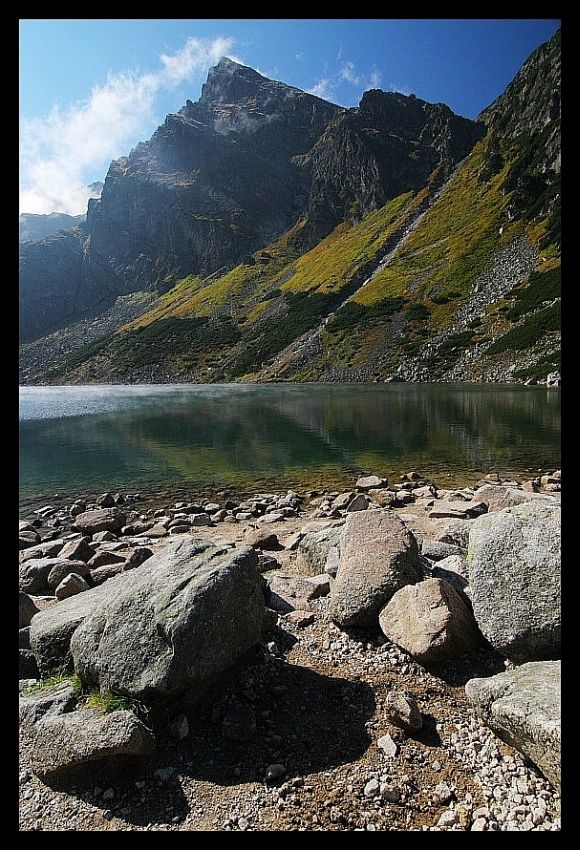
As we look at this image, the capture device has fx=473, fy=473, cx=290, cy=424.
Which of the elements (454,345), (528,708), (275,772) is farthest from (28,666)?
(454,345)

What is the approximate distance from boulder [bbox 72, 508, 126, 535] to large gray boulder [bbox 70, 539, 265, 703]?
34.6 ft

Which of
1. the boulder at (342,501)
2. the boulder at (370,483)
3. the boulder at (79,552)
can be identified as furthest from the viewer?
the boulder at (370,483)

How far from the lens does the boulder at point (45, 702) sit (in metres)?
5.75

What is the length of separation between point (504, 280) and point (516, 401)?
64.9 meters

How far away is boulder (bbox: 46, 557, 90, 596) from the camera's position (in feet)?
35.8

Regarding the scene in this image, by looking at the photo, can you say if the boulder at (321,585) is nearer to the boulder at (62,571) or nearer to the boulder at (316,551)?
the boulder at (316,551)

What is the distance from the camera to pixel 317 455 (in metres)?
28.5

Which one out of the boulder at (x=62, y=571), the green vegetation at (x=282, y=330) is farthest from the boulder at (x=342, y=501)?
the green vegetation at (x=282, y=330)

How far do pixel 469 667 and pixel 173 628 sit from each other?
4.11 metres

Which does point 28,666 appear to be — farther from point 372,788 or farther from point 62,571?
point 372,788

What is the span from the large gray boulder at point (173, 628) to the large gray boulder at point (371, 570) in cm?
158

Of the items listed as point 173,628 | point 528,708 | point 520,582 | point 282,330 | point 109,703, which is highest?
point 282,330

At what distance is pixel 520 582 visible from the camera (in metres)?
6.22
